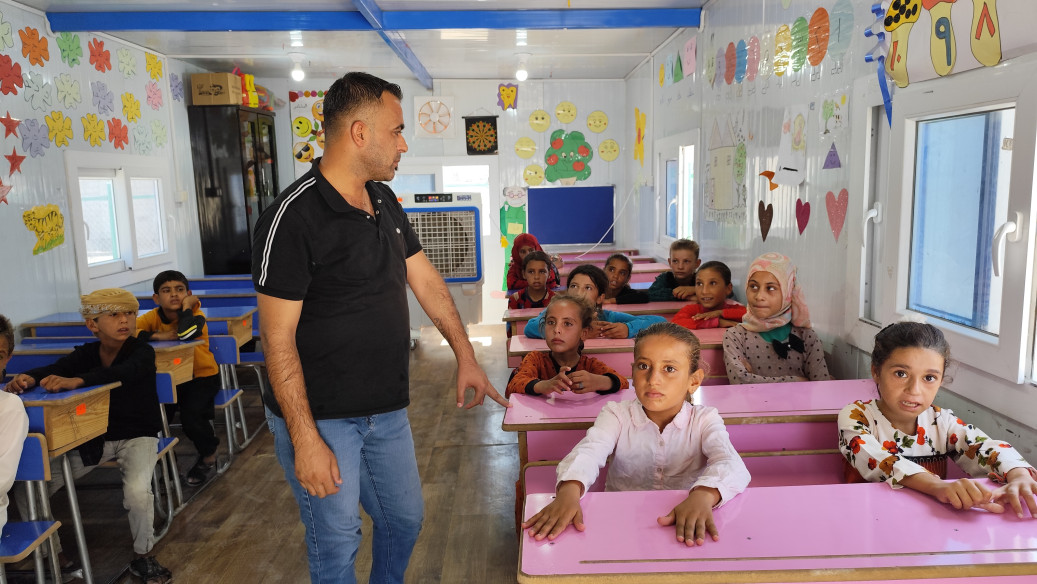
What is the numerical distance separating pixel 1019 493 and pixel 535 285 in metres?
3.02

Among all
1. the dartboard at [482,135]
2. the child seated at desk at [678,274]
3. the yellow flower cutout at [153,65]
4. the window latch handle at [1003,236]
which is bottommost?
the child seated at desk at [678,274]

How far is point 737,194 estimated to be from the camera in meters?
3.96

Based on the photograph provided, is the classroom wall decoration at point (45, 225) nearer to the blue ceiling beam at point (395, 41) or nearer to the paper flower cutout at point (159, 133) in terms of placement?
the paper flower cutout at point (159, 133)

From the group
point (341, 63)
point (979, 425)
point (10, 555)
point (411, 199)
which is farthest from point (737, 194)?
point (341, 63)

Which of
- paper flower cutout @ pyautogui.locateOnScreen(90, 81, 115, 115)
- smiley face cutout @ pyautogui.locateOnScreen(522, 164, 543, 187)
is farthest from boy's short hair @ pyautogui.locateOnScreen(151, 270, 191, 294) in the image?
smiley face cutout @ pyautogui.locateOnScreen(522, 164, 543, 187)

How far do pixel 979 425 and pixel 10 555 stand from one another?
9.16ft

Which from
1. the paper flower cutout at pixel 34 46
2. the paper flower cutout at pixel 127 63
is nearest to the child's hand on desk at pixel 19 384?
the paper flower cutout at pixel 34 46

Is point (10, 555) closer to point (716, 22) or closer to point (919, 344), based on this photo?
point (919, 344)

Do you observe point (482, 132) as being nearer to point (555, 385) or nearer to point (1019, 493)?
point (555, 385)

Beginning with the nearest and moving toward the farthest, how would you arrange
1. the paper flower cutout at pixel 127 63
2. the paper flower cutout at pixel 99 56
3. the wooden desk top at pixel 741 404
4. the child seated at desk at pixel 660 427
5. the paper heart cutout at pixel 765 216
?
1. the child seated at desk at pixel 660 427
2. the wooden desk top at pixel 741 404
3. the paper heart cutout at pixel 765 216
4. the paper flower cutout at pixel 99 56
5. the paper flower cutout at pixel 127 63

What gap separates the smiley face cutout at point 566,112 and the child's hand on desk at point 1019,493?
250 inches

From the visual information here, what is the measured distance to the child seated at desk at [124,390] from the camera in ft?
8.65

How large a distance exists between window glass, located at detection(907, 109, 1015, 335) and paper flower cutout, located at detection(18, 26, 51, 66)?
458cm

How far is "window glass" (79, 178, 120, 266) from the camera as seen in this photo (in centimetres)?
479
